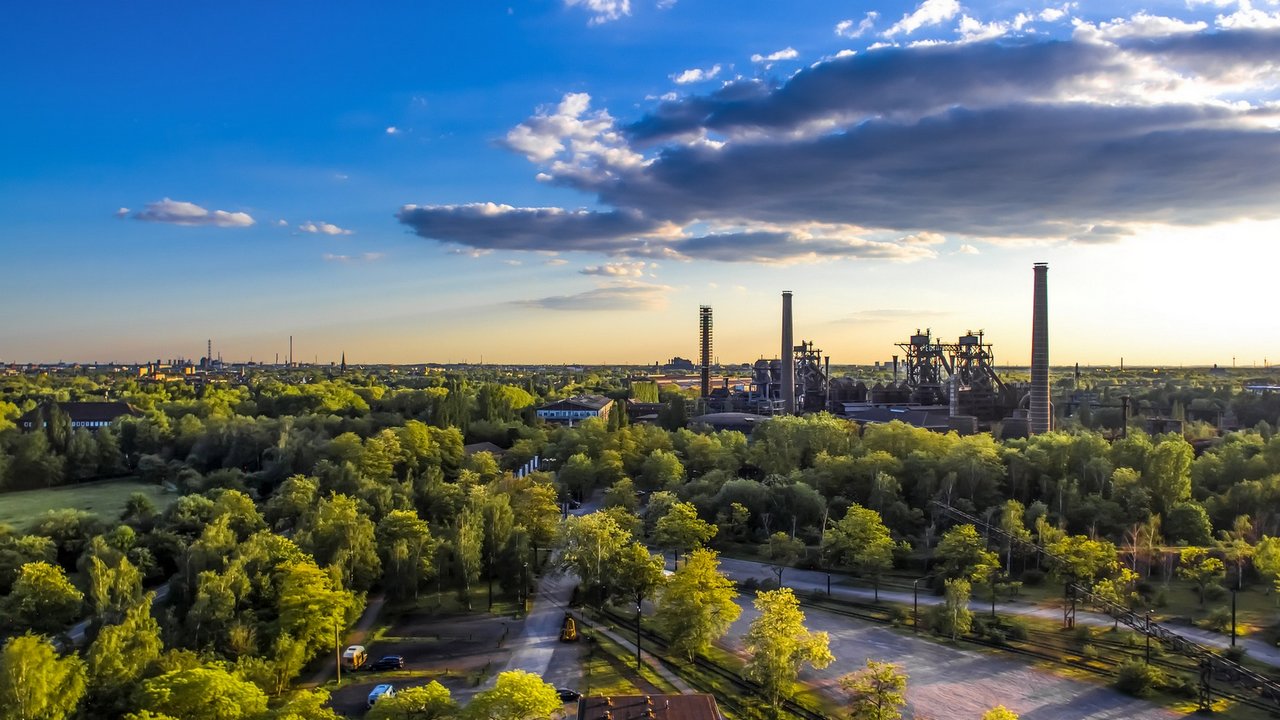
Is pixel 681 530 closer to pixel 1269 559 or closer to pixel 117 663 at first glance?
pixel 117 663

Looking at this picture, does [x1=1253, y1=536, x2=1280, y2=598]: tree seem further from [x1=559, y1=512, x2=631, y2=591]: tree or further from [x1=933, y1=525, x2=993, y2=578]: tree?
[x1=559, y1=512, x2=631, y2=591]: tree

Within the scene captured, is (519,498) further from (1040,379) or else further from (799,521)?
(1040,379)

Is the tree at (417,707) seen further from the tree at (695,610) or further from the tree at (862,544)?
the tree at (862,544)

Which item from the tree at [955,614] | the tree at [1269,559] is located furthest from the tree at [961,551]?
the tree at [1269,559]

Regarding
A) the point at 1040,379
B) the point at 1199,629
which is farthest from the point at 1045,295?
the point at 1199,629

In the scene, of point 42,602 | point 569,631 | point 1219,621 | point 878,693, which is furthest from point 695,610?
point 42,602
